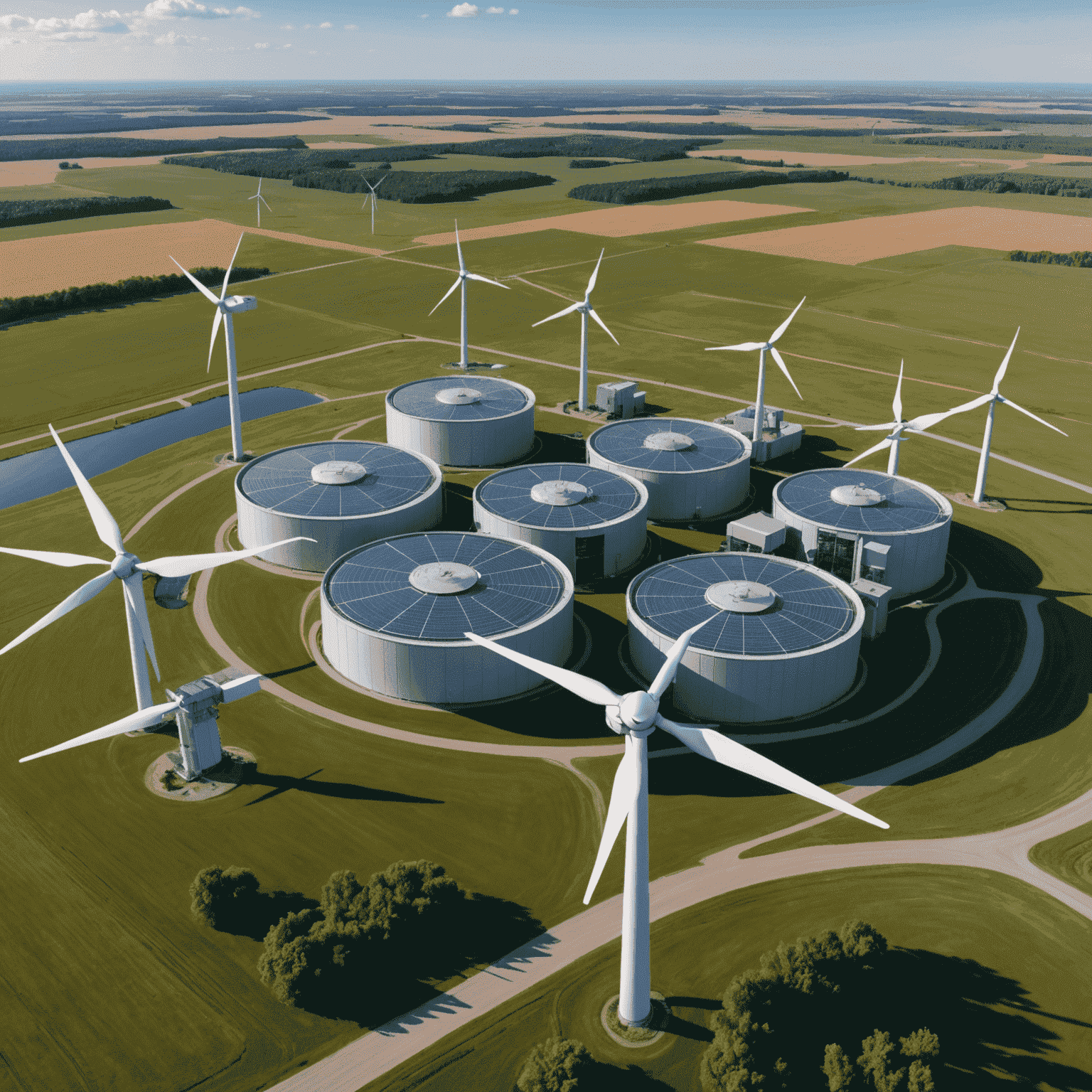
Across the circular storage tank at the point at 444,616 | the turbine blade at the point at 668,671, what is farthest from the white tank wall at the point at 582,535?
the turbine blade at the point at 668,671

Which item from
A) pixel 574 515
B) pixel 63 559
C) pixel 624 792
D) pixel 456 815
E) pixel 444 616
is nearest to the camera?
pixel 624 792

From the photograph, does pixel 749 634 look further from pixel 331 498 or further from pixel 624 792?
pixel 331 498

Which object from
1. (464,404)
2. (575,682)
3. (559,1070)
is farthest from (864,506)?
(559,1070)

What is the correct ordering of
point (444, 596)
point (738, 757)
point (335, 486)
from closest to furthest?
1. point (738, 757)
2. point (444, 596)
3. point (335, 486)

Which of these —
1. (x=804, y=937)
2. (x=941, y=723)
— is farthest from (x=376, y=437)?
(x=804, y=937)

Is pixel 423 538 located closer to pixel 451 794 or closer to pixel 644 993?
pixel 451 794

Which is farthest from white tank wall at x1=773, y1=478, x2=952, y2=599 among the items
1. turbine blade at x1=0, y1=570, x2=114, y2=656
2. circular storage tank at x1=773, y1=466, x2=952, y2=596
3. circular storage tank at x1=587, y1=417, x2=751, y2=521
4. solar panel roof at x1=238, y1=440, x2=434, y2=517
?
turbine blade at x1=0, y1=570, x2=114, y2=656
